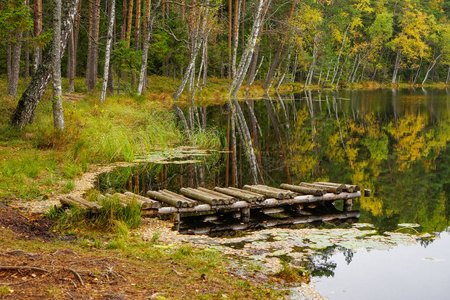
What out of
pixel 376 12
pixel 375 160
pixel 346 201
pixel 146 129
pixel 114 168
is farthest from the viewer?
pixel 376 12

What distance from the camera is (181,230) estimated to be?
31.2 feet

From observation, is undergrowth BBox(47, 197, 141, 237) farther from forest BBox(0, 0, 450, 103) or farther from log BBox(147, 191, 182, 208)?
forest BBox(0, 0, 450, 103)

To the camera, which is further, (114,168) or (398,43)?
(398,43)

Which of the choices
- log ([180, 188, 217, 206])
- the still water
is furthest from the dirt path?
log ([180, 188, 217, 206])

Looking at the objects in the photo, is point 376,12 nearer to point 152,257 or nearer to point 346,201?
point 346,201

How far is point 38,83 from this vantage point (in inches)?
621

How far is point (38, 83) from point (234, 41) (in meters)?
26.1

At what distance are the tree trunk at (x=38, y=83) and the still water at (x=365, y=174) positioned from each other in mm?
4102

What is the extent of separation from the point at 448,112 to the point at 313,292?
31.2m

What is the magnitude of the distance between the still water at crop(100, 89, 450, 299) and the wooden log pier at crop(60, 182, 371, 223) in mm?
899

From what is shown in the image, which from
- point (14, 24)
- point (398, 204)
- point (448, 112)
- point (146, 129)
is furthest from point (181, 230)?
point (448, 112)

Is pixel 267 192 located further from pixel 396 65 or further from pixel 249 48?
pixel 396 65

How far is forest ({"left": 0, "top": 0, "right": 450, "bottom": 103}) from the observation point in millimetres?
27625

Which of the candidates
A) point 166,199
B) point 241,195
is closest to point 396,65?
point 241,195
